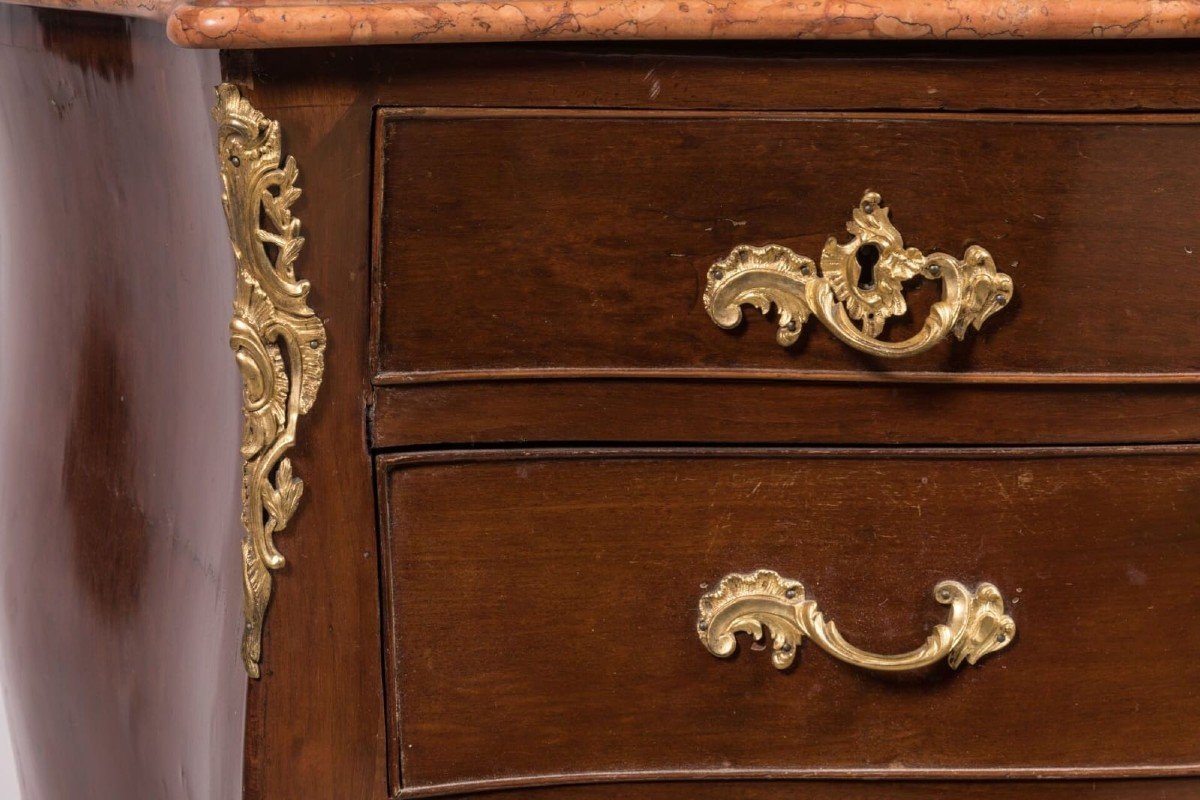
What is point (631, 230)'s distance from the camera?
2.03ft

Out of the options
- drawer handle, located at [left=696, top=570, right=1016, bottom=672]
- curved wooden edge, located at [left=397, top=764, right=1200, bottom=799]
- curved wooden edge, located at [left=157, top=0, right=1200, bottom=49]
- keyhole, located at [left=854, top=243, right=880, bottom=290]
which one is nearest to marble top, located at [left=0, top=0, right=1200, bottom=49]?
curved wooden edge, located at [left=157, top=0, right=1200, bottom=49]

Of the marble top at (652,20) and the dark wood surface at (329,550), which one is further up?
the marble top at (652,20)

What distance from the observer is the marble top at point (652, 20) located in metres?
0.54

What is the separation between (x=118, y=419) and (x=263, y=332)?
0.22m

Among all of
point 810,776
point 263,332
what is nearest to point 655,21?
point 263,332

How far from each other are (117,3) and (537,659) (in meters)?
0.37

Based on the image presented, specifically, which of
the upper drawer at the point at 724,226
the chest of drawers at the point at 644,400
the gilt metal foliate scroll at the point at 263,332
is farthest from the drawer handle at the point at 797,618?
the gilt metal foliate scroll at the point at 263,332

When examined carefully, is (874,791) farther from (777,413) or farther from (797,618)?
(777,413)

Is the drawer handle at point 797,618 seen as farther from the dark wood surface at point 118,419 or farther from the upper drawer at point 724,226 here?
the dark wood surface at point 118,419

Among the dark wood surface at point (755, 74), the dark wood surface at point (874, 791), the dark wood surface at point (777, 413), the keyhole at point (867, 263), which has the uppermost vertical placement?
the dark wood surface at point (755, 74)

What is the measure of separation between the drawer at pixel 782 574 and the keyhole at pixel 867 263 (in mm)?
83

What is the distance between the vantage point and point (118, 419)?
0.79 m

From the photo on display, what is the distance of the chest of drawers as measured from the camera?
0.60 metres

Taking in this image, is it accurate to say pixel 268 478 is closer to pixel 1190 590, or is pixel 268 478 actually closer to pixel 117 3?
pixel 117 3
